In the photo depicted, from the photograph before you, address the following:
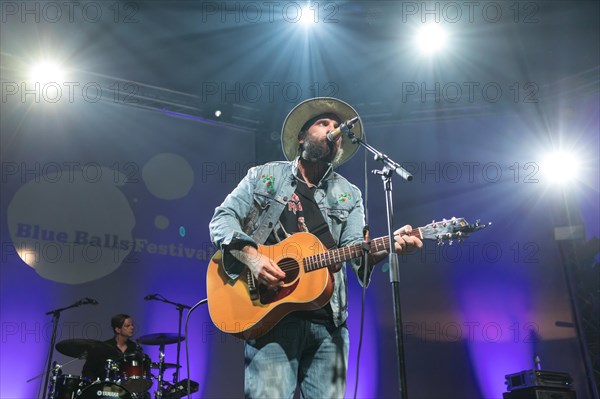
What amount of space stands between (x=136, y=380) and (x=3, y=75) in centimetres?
528

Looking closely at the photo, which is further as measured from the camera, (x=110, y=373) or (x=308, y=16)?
(x=308, y=16)

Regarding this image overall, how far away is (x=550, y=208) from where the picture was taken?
8812mm

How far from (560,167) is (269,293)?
7.59 m

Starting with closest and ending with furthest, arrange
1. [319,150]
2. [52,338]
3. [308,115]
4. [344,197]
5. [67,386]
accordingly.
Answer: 1. [344,197]
2. [319,150]
3. [308,115]
4. [67,386]
5. [52,338]

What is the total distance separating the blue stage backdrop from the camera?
8.09 meters

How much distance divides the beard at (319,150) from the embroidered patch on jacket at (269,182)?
0.32 meters

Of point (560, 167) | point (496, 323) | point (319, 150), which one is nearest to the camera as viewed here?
point (319, 150)

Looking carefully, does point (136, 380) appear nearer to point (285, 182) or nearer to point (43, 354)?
point (43, 354)

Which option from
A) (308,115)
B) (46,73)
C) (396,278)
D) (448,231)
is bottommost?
(396,278)

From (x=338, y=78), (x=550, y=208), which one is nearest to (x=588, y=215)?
(x=550, y=208)

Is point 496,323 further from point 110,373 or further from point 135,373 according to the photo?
point 110,373

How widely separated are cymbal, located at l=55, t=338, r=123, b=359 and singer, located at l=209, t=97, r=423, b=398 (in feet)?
14.2

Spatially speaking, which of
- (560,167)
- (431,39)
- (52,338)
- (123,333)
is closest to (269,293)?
(52,338)

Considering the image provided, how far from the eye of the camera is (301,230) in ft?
10.9
